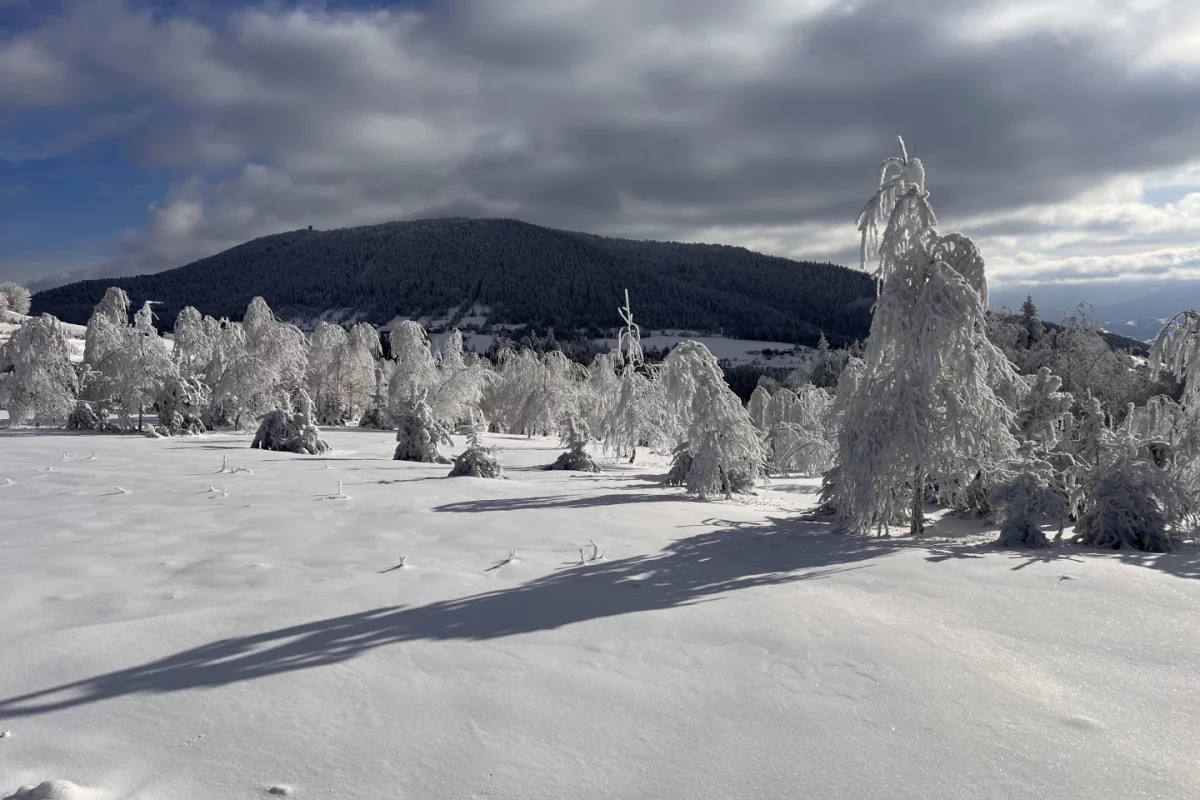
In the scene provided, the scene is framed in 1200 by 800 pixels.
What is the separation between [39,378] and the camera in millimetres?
24516

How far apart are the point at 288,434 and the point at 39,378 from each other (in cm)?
1248

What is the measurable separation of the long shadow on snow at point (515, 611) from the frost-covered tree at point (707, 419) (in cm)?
440

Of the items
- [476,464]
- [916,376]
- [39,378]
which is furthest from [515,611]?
[39,378]

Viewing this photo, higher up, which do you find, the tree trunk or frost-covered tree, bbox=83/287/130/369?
frost-covered tree, bbox=83/287/130/369

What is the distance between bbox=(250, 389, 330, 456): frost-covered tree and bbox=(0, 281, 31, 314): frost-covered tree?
213ft

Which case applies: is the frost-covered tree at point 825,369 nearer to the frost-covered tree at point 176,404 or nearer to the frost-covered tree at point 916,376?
the frost-covered tree at point 176,404

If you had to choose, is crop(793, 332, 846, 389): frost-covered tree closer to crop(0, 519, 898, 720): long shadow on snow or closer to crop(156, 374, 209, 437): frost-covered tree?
crop(156, 374, 209, 437): frost-covered tree

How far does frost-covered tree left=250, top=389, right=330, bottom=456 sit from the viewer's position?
65.1ft

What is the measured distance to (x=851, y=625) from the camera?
5621 millimetres

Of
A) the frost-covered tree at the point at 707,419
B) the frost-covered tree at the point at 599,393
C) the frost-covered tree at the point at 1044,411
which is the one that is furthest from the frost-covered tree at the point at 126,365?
the frost-covered tree at the point at 1044,411

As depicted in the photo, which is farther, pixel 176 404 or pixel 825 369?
pixel 825 369

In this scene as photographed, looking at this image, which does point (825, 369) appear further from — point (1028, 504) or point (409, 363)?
point (1028, 504)

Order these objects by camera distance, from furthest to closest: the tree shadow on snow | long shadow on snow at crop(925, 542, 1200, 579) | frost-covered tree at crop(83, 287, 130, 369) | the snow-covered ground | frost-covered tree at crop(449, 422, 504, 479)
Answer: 1. frost-covered tree at crop(83, 287, 130, 369)
2. frost-covered tree at crop(449, 422, 504, 479)
3. the tree shadow on snow
4. long shadow on snow at crop(925, 542, 1200, 579)
5. the snow-covered ground

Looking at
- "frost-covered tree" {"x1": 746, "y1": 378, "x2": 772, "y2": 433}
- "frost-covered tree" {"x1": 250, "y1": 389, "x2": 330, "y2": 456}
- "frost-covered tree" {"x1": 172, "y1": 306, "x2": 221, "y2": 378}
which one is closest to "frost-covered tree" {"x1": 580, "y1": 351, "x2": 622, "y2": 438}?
"frost-covered tree" {"x1": 746, "y1": 378, "x2": 772, "y2": 433}
